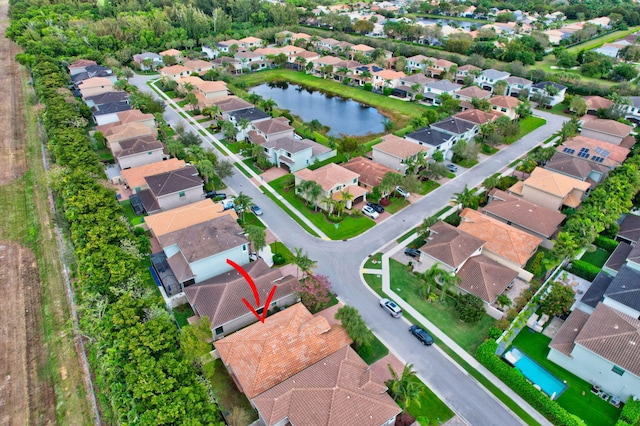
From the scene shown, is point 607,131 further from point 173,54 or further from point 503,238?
point 173,54

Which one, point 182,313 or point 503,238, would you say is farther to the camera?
point 503,238

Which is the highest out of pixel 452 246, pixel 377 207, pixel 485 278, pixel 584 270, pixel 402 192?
pixel 452 246

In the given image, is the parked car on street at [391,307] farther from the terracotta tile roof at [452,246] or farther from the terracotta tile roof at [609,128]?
the terracotta tile roof at [609,128]

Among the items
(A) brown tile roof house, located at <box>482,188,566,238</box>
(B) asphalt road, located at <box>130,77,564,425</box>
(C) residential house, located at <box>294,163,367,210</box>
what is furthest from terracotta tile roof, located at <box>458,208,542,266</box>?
(C) residential house, located at <box>294,163,367,210</box>

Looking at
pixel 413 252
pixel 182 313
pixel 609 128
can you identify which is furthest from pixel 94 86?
pixel 609 128

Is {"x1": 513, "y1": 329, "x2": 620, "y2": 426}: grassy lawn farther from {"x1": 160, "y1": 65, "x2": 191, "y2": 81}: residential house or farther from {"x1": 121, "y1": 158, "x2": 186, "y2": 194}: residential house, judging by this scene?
{"x1": 160, "y1": 65, "x2": 191, "y2": 81}: residential house

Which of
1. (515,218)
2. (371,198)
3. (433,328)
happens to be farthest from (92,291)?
(515,218)
